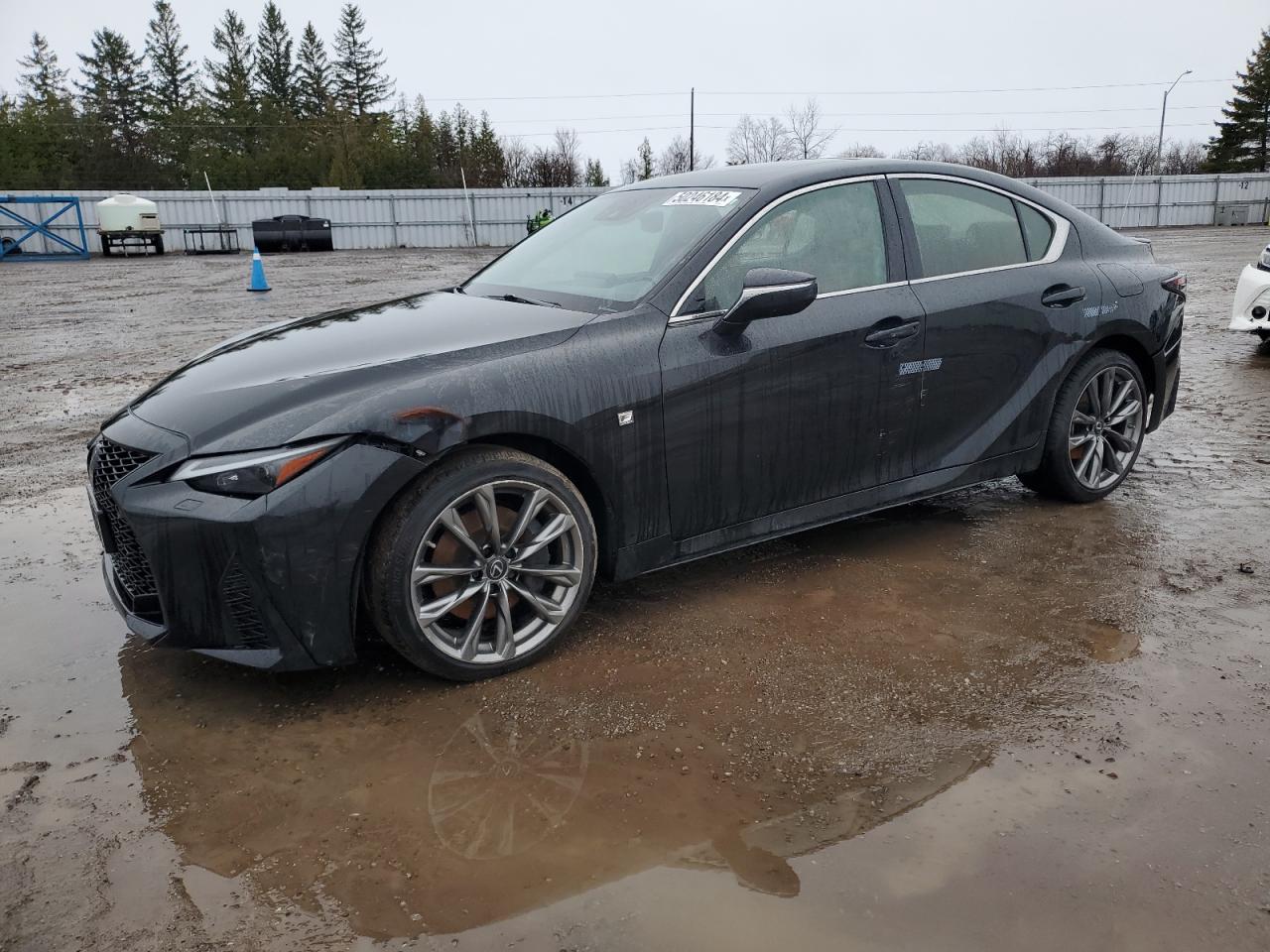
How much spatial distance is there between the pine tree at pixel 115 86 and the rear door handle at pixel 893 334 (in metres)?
76.5

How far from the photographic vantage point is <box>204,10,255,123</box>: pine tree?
6856cm

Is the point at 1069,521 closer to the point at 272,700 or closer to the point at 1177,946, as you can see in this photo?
the point at 1177,946

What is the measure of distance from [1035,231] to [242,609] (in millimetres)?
3806

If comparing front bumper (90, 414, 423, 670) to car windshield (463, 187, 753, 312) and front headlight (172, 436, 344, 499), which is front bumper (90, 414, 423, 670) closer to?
front headlight (172, 436, 344, 499)

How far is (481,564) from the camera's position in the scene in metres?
3.23

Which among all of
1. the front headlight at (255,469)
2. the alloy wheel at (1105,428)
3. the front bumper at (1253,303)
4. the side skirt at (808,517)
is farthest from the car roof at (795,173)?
the front bumper at (1253,303)

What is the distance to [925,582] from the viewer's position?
13.5 feet

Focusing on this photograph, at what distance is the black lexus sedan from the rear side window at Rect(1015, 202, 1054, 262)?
0.02 meters

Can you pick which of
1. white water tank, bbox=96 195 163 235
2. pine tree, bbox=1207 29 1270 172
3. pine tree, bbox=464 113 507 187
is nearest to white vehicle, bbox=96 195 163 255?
white water tank, bbox=96 195 163 235

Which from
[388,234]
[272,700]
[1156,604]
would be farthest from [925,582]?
[388,234]

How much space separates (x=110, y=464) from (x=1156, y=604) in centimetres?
381

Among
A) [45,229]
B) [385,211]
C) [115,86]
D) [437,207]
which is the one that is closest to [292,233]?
[385,211]

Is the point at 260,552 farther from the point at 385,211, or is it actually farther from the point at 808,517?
the point at 385,211

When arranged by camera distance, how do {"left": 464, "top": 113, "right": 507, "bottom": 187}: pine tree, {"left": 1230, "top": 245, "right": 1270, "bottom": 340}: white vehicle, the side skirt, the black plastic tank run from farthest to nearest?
{"left": 464, "top": 113, "right": 507, "bottom": 187}: pine tree < the black plastic tank < {"left": 1230, "top": 245, "right": 1270, "bottom": 340}: white vehicle < the side skirt
